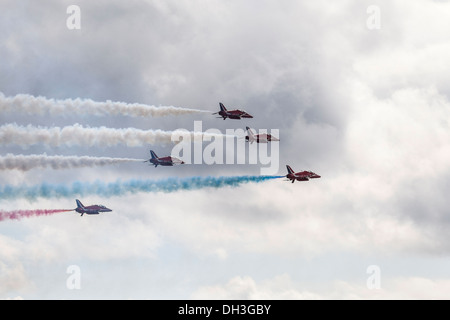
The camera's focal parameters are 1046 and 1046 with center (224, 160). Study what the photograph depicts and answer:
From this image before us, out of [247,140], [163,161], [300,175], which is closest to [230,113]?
[247,140]

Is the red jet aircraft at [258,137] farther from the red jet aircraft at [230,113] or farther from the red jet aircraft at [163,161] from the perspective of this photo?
the red jet aircraft at [163,161]

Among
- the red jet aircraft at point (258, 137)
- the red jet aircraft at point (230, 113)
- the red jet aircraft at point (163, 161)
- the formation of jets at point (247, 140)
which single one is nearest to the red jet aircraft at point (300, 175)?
the formation of jets at point (247, 140)

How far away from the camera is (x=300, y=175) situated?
634ft

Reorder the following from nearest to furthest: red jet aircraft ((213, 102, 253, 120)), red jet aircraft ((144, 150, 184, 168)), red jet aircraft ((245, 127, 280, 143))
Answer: red jet aircraft ((245, 127, 280, 143))
red jet aircraft ((213, 102, 253, 120))
red jet aircraft ((144, 150, 184, 168))

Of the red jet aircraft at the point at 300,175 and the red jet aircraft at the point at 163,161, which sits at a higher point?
the red jet aircraft at the point at 163,161

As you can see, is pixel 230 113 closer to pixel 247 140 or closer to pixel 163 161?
pixel 247 140

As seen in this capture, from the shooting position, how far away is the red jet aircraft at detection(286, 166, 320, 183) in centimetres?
19250

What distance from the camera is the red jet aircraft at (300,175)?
632ft

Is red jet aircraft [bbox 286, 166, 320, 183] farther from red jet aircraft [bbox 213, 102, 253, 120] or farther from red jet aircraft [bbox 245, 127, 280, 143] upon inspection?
red jet aircraft [bbox 213, 102, 253, 120]

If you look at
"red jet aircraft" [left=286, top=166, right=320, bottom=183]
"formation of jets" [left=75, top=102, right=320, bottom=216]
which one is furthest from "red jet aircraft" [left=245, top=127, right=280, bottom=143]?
"red jet aircraft" [left=286, top=166, right=320, bottom=183]
